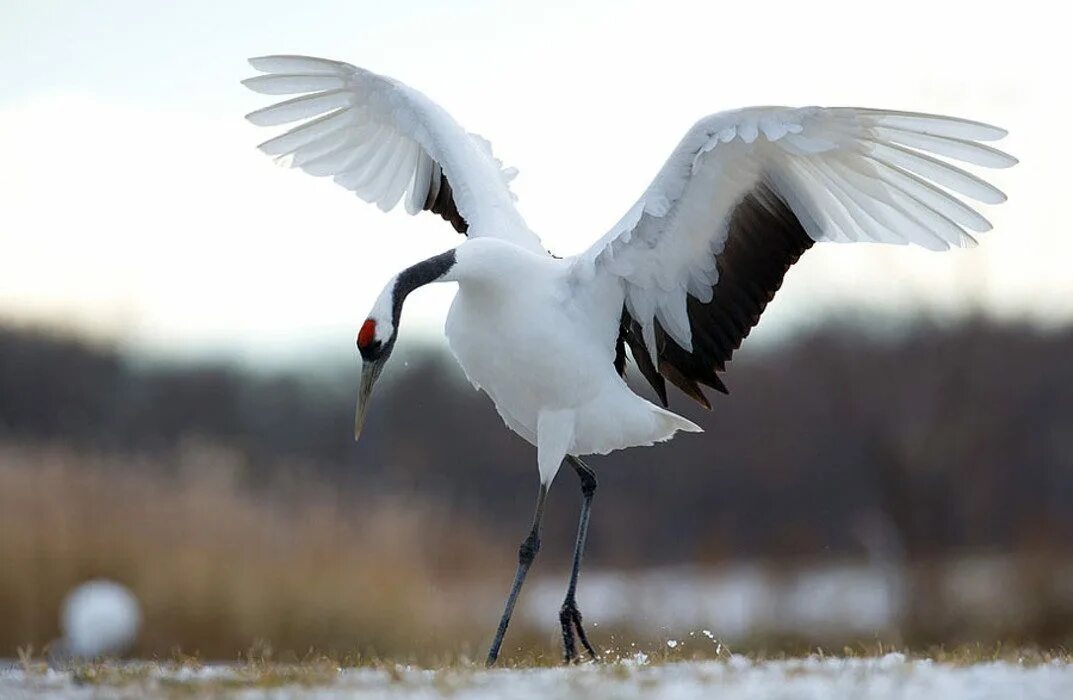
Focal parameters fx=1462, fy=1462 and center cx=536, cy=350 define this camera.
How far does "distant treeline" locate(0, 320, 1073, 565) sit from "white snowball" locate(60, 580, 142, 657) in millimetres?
2245

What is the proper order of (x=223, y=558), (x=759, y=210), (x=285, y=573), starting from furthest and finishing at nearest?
(x=223, y=558) < (x=285, y=573) < (x=759, y=210)

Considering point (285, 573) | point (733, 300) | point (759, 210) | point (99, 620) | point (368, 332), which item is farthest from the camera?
point (285, 573)

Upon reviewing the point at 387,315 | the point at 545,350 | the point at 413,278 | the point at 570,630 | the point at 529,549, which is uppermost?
the point at 413,278

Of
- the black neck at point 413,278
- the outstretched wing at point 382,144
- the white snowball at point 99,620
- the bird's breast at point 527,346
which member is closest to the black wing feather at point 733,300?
the bird's breast at point 527,346

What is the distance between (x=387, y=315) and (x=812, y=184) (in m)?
1.99

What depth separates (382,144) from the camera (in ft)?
27.8


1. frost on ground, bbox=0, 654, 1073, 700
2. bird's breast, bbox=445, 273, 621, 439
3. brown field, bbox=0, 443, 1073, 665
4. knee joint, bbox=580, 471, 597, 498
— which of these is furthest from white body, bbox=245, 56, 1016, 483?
brown field, bbox=0, 443, 1073, 665

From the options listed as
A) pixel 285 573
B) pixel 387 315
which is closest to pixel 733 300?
pixel 387 315

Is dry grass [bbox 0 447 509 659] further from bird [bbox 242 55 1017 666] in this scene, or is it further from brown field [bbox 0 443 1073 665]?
bird [bbox 242 55 1017 666]

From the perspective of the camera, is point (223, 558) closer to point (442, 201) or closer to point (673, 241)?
point (442, 201)

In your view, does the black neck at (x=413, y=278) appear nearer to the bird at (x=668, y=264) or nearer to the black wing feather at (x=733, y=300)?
the bird at (x=668, y=264)

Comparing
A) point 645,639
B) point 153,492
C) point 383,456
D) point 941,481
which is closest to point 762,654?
point 645,639

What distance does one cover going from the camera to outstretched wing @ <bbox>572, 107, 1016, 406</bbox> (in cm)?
620

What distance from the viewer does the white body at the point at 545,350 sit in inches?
264
